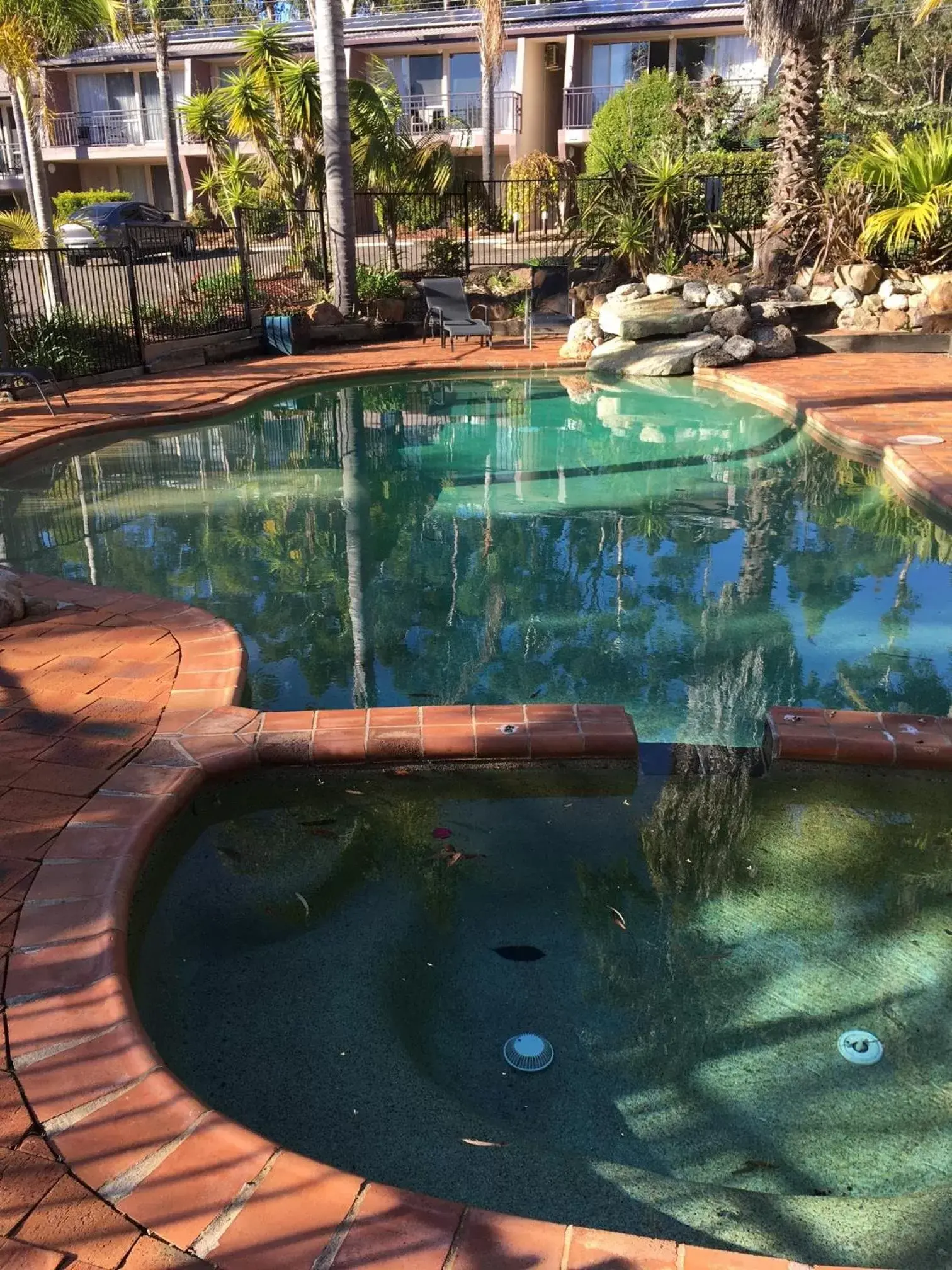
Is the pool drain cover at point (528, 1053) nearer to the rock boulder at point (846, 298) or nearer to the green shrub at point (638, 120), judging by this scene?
the rock boulder at point (846, 298)

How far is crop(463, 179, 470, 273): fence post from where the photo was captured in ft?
52.9

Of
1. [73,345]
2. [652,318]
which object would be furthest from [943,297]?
[73,345]

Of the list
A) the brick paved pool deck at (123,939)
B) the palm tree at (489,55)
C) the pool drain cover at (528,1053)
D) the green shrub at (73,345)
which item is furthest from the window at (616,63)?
the pool drain cover at (528,1053)

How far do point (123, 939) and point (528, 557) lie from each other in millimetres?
3995

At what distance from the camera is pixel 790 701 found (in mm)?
4395

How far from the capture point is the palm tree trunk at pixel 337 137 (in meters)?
13.1

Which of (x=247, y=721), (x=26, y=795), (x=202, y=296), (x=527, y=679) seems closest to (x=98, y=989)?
(x=26, y=795)

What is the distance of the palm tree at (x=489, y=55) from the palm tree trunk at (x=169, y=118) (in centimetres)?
796

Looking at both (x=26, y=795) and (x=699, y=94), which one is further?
(x=699, y=94)

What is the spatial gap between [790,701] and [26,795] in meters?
3.08

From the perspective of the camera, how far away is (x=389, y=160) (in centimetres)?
1612

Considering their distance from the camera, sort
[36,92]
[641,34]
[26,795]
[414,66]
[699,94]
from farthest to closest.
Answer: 1. [414,66]
2. [641,34]
3. [699,94]
4. [36,92]
5. [26,795]

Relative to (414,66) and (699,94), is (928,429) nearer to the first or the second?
(699,94)

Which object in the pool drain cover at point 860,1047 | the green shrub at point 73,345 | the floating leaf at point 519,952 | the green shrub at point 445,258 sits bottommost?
the floating leaf at point 519,952
